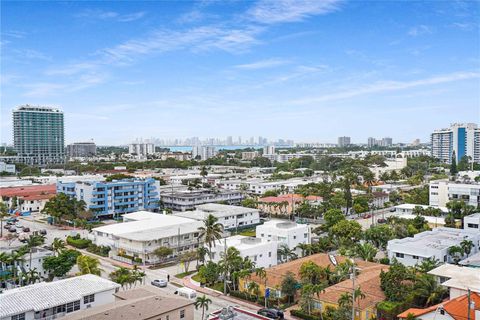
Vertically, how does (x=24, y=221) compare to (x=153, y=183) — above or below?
below

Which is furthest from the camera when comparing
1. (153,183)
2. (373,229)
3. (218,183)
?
(218,183)

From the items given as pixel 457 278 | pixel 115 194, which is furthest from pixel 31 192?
pixel 457 278

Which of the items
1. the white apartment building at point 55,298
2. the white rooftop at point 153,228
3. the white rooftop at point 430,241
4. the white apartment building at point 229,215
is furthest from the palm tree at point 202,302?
the white apartment building at point 229,215

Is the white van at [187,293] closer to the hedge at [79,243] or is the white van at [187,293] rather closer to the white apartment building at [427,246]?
the white apartment building at [427,246]

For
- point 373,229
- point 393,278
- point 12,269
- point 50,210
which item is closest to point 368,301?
point 393,278

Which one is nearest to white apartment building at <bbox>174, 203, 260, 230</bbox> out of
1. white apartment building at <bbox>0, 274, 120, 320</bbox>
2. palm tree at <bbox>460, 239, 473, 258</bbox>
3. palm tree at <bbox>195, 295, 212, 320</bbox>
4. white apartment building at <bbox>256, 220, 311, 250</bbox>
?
white apartment building at <bbox>256, 220, 311, 250</bbox>

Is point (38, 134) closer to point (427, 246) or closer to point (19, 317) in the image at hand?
point (19, 317)

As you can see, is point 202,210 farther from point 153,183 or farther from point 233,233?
point 153,183
